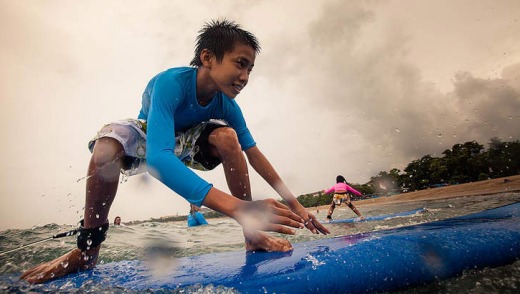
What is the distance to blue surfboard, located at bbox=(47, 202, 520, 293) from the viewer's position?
3.74 ft

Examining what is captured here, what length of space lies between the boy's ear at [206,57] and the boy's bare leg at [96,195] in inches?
31.6

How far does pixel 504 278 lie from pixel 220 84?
1.76 m

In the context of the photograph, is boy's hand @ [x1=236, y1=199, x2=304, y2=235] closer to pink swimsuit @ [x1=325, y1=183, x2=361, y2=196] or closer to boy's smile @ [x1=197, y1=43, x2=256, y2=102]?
boy's smile @ [x1=197, y1=43, x2=256, y2=102]

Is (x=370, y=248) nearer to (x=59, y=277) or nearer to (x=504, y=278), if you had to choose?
(x=504, y=278)

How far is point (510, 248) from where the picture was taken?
Result: 144cm

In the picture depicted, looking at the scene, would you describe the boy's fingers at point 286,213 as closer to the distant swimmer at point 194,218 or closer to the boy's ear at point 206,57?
the boy's ear at point 206,57

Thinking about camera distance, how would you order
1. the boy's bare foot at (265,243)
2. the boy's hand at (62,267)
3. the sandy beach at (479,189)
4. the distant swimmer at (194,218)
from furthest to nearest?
the sandy beach at (479,189) < the distant swimmer at (194,218) < the boy's bare foot at (265,243) < the boy's hand at (62,267)

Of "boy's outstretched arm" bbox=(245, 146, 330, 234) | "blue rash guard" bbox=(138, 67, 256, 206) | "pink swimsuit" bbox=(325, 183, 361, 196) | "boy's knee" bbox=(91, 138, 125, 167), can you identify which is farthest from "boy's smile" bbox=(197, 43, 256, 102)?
"pink swimsuit" bbox=(325, 183, 361, 196)

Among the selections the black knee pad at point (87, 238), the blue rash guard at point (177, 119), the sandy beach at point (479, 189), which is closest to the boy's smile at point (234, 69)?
the blue rash guard at point (177, 119)

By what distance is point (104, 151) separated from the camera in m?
1.87

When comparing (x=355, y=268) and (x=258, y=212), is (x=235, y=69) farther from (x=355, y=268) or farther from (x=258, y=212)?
(x=355, y=268)

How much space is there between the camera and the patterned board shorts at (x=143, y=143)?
195 cm

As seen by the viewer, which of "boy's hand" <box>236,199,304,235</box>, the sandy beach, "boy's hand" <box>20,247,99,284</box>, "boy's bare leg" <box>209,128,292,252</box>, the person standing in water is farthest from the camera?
the sandy beach

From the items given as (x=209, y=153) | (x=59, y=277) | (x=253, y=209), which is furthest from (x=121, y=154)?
(x=253, y=209)
